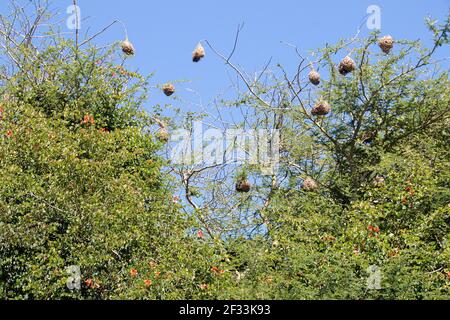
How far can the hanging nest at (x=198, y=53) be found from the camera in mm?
12148

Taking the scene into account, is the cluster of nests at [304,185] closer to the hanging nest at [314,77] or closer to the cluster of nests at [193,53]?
the hanging nest at [314,77]

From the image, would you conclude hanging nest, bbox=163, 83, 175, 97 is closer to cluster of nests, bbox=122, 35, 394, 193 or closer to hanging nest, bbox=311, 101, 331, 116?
cluster of nests, bbox=122, 35, 394, 193

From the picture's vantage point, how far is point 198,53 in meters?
12.1

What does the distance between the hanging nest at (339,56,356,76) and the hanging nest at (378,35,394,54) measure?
454mm

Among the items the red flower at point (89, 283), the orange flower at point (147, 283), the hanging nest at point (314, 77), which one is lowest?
the orange flower at point (147, 283)

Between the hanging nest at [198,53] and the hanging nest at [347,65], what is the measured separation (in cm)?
202

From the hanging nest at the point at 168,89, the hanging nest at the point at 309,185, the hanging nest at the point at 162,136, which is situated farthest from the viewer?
the hanging nest at the point at 168,89

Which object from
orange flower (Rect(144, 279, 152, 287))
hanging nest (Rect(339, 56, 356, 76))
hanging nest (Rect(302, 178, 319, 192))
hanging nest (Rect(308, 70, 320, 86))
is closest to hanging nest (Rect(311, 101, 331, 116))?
hanging nest (Rect(308, 70, 320, 86))

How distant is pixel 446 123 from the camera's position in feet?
40.9

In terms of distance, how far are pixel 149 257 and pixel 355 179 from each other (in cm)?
395

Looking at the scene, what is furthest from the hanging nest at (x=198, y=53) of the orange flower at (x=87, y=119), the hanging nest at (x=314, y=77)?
the orange flower at (x=87, y=119)

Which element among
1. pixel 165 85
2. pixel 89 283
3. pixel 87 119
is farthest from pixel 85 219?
pixel 165 85
